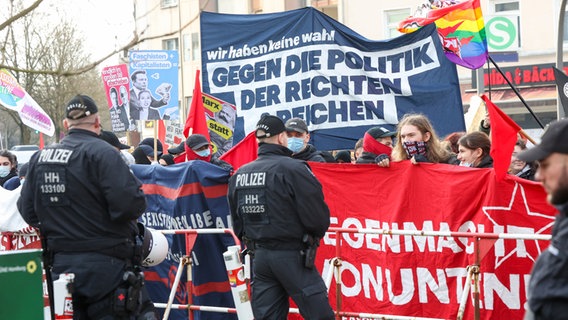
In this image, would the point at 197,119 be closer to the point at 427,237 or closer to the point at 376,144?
the point at 376,144

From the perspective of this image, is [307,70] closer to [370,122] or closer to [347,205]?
[370,122]

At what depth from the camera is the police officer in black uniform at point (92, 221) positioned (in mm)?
6516

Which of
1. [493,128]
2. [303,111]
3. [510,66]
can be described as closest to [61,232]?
[493,128]

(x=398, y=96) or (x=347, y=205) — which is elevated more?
(x=398, y=96)

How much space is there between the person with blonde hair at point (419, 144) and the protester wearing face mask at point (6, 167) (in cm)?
644

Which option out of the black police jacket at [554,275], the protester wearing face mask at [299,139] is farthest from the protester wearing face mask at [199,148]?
the black police jacket at [554,275]

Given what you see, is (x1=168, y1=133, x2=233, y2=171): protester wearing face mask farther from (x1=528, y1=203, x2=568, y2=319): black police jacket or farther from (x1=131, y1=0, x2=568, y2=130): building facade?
(x1=131, y1=0, x2=568, y2=130): building facade

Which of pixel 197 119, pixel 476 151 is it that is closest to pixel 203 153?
pixel 197 119

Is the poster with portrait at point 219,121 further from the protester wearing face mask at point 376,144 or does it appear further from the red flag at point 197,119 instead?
the protester wearing face mask at point 376,144

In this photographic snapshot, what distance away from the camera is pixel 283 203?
7.02m

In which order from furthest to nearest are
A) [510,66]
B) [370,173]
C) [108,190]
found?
[510,66] → [370,173] → [108,190]

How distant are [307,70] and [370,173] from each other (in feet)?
7.23

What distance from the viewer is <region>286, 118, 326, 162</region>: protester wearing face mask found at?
9.30 metres

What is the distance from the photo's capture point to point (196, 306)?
9.15 meters
